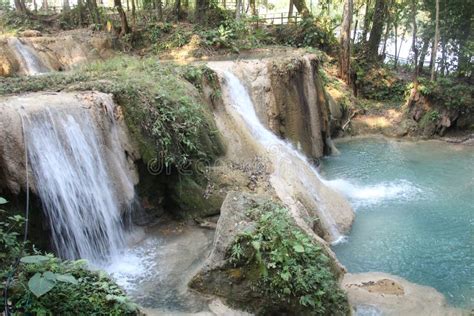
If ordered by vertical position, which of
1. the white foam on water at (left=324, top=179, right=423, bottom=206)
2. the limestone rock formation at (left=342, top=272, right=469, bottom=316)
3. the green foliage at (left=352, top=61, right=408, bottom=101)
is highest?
the green foliage at (left=352, top=61, right=408, bottom=101)

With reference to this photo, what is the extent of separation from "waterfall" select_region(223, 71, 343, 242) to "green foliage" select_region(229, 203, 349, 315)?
100 inches

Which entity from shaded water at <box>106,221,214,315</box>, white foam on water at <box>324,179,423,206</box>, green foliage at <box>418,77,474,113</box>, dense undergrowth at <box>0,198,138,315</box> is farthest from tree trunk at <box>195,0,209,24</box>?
dense undergrowth at <box>0,198,138,315</box>

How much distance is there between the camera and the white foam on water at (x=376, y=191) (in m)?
12.8

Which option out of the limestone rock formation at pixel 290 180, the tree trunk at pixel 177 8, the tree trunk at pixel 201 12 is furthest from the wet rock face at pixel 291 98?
the tree trunk at pixel 177 8

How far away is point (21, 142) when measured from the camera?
7.08m

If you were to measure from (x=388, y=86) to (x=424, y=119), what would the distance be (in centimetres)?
364

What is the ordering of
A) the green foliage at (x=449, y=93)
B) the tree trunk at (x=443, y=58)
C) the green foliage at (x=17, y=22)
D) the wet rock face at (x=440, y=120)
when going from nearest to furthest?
the green foliage at (x=449, y=93), the wet rock face at (x=440, y=120), the tree trunk at (x=443, y=58), the green foliage at (x=17, y=22)

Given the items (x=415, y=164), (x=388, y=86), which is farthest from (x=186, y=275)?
(x=388, y=86)

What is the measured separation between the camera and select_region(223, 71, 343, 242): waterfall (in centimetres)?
1050

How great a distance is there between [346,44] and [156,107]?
1442cm

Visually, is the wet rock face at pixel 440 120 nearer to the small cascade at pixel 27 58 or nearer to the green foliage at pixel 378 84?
the green foliage at pixel 378 84

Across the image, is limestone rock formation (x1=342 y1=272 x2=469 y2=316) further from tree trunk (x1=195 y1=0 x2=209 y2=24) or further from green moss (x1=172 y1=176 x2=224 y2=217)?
tree trunk (x1=195 y1=0 x2=209 y2=24)

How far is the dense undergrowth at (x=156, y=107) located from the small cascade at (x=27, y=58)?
5789mm

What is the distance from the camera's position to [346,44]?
21.1m
